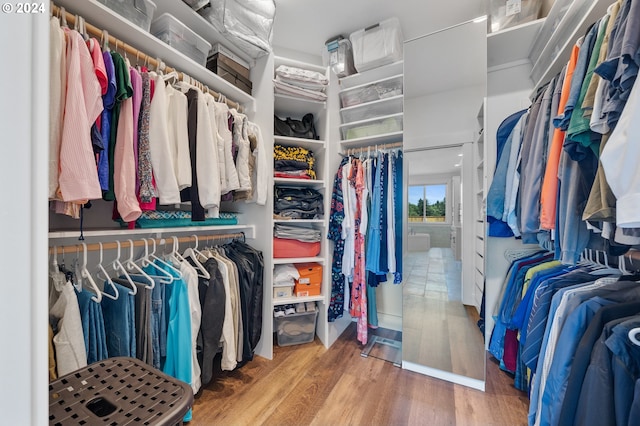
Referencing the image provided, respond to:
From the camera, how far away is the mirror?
1.73 m

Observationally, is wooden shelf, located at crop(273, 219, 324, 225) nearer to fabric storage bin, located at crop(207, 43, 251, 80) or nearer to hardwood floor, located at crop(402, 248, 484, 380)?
hardwood floor, located at crop(402, 248, 484, 380)

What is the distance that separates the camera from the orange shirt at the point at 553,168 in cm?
99

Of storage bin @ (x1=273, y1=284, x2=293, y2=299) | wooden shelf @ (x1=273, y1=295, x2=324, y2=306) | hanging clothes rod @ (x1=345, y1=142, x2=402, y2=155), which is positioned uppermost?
hanging clothes rod @ (x1=345, y1=142, x2=402, y2=155)

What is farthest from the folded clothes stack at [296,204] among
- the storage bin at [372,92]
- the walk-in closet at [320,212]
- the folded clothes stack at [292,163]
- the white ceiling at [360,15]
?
the white ceiling at [360,15]

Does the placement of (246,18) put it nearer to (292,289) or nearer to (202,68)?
(202,68)

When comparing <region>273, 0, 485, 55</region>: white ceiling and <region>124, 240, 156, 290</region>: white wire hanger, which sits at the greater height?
<region>273, 0, 485, 55</region>: white ceiling

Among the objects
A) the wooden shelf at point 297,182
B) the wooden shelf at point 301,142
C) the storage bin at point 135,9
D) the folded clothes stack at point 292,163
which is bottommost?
the wooden shelf at point 297,182

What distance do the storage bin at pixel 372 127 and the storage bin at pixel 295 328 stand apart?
1.49 m

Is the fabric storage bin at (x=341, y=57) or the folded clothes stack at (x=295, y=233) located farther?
the fabric storage bin at (x=341, y=57)

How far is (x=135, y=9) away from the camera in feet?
4.11

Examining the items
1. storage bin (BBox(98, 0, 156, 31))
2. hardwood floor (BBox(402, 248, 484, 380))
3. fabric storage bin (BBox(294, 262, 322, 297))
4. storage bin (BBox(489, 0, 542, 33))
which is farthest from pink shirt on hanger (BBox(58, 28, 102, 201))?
storage bin (BBox(489, 0, 542, 33))

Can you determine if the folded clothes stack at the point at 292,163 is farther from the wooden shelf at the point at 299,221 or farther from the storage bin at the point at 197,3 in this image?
the storage bin at the point at 197,3

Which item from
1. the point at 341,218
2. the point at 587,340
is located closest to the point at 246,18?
the point at 341,218
